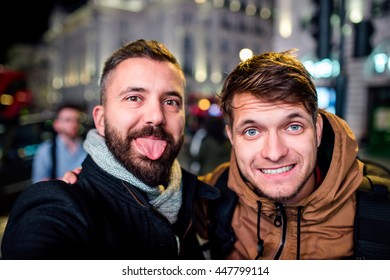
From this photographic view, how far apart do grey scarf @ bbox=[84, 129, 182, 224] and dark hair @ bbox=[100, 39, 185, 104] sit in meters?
0.25

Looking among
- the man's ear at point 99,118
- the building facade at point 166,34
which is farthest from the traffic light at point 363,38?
the building facade at point 166,34

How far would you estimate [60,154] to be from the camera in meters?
3.81

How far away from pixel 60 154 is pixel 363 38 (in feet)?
14.0

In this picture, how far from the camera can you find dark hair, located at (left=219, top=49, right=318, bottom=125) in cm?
158

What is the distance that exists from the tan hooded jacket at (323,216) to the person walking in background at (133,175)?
0.43 meters

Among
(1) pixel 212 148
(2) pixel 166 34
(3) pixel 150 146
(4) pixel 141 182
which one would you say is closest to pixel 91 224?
(4) pixel 141 182

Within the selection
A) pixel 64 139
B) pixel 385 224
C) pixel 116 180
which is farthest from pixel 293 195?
pixel 64 139

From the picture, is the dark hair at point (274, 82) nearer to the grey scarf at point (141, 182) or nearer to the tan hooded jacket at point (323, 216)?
the tan hooded jacket at point (323, 216)

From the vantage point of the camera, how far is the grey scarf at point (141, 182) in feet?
5.14

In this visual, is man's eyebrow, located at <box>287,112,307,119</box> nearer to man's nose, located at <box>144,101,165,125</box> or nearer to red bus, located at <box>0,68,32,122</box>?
man's nose, located at <box>144,101,165,125</box>

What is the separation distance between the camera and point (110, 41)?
141ft

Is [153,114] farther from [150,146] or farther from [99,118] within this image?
[99,118]
